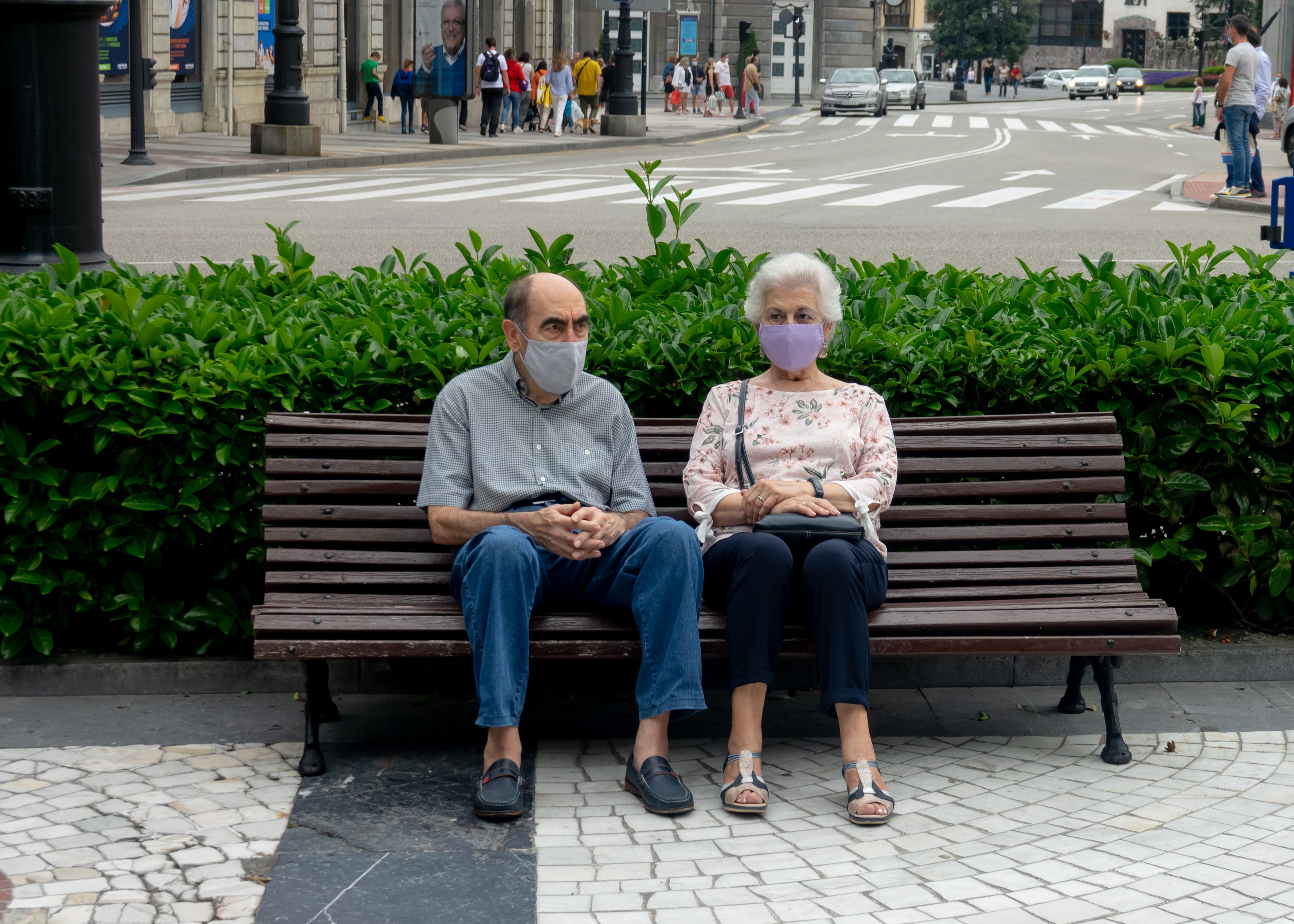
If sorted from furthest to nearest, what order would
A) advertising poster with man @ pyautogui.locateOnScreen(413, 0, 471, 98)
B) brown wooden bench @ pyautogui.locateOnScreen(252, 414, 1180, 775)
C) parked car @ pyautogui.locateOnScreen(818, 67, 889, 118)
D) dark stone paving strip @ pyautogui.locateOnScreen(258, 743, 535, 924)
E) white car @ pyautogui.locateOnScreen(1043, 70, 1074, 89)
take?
white car @ pyautogui.locateOnScreen(1043, 70, 1074, 89) → parked car @ pyautogui.locateOnScreen(818, 67, 889, 118) → advertising poster with man @ pyautogui.locateOnScreen(413, 0, 471, 98) → brown wooden bench @ pyautogui.locateOnScreen(252, 414, 1180, 775) → dark stone paving strip @ pyautogui.locateOnScreen(258, 743, 535, 924)

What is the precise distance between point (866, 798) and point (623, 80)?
34967 millimetres

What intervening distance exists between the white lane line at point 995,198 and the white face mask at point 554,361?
53.2 feet

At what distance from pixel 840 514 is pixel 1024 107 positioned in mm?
66225

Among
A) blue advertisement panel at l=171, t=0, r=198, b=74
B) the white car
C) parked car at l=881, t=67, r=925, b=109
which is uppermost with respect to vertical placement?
the white car

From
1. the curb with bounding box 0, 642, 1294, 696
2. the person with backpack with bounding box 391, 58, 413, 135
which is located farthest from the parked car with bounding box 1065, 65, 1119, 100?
the curb with bounding box 0, 642, 1294, 696

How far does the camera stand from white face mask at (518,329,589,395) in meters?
4.18

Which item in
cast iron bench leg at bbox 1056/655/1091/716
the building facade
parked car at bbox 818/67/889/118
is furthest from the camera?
parked car at bbox 818/67/889/118

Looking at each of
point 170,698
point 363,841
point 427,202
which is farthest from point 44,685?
point 427,202

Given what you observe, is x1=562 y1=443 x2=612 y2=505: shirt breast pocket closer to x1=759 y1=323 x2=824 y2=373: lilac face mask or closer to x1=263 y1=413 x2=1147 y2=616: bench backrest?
x1=263 y1=413 x2=1147 y2=616: bench backrest

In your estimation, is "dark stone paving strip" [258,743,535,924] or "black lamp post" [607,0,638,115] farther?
"black lamp post" [607,0,638,115]

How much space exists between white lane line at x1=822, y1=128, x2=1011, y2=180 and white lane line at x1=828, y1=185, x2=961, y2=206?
2.13 metres

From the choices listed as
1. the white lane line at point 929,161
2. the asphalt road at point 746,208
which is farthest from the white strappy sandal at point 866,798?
the white lane line at point 929,161

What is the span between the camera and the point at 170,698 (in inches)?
181

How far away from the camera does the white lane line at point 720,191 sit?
63.8ft
